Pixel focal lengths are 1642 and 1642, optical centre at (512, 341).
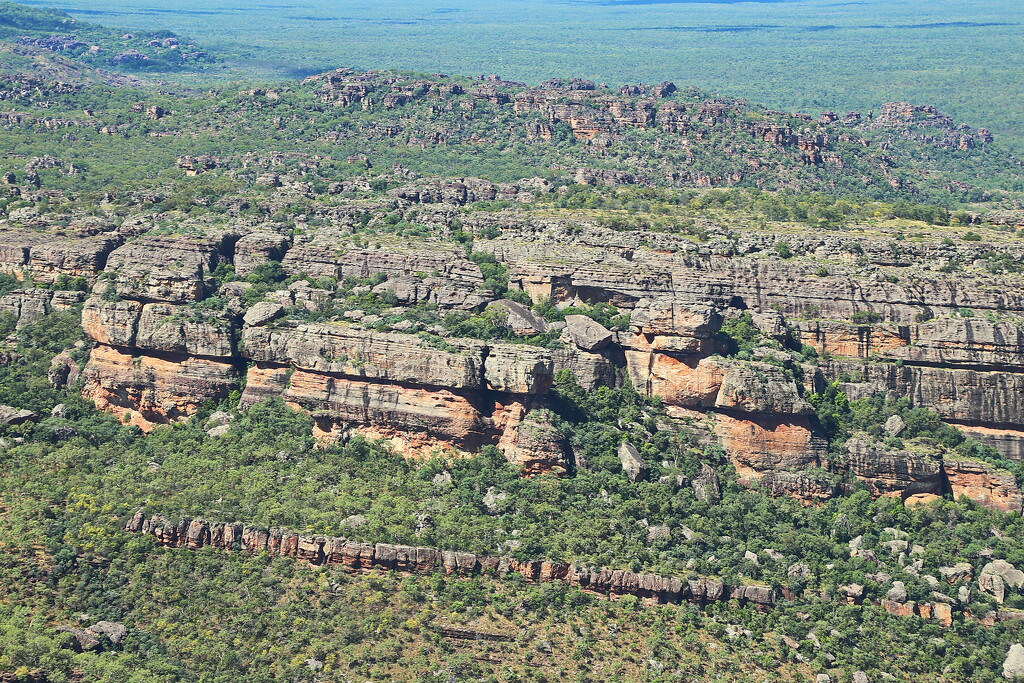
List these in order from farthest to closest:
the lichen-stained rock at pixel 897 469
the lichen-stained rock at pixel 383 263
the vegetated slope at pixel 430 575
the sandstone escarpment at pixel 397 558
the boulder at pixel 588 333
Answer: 1. the lichen-stained rock at pixel 383 263
2. the boulder at pixel 588 333
3. the lichen-stained rock at pixel 897 469
4. the sandstone escarpment at pixel 397 558
5. the vegetated slope at pixel 430 575

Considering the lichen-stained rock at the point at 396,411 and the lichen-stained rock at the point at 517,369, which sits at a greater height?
the lichen-stained rock at the point at 517,369

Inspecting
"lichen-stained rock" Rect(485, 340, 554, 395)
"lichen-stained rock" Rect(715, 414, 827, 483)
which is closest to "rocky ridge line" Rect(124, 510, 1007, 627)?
"lichen-stained rock" Rect(485, 340, 554, 395)

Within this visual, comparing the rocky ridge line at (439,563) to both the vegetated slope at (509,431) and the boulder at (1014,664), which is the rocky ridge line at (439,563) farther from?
the boulder at (1014,664)

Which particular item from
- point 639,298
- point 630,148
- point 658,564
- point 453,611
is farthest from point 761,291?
point 630,148

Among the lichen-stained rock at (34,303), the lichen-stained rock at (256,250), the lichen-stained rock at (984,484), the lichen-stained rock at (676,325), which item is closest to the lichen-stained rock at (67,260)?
the lichen-stained rock at (34,303)

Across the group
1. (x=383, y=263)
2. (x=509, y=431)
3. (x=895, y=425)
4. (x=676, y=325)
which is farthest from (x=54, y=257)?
(x=895, y=425)
